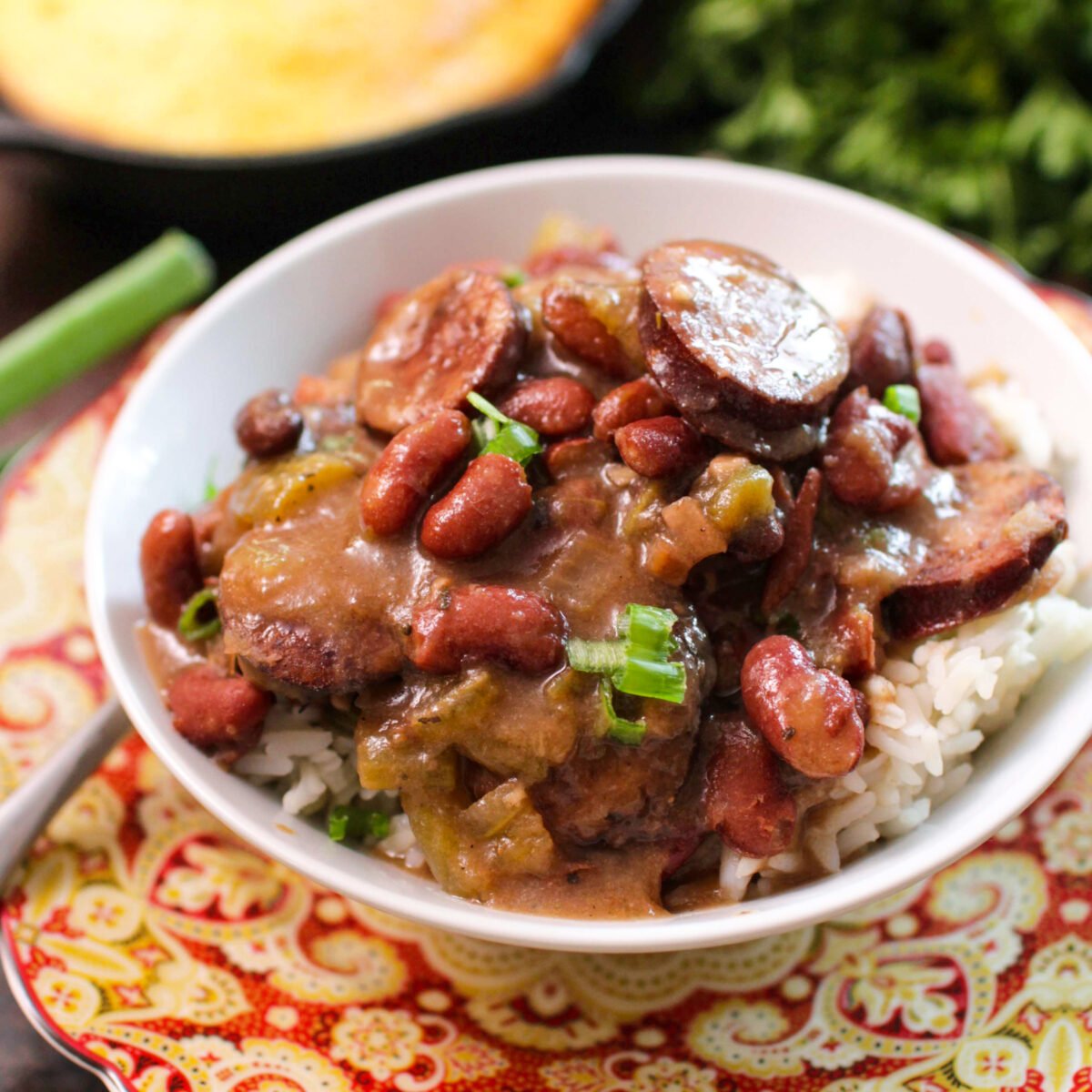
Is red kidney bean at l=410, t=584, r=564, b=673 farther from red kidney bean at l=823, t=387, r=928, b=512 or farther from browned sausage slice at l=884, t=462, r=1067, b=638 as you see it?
browned sausage slice at l=884, t=462, r=1067, b=638

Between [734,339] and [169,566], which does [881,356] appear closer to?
[734,339]

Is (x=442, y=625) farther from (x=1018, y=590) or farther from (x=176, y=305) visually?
(x=176, y=305)

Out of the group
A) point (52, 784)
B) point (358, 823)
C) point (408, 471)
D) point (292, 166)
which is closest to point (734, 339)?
point (408, 471)

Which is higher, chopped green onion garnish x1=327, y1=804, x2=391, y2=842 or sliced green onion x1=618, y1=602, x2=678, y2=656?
sliced green onion x1=618, y1=602, x2=678, y2=656

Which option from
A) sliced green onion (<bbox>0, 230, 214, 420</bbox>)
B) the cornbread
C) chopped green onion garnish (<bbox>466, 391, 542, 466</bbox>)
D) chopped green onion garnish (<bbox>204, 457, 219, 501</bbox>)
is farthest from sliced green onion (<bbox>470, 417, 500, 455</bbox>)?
the cornbread

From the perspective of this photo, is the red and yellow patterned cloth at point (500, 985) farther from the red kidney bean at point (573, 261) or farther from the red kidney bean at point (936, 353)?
the red kidney bean at point (573, 261)
